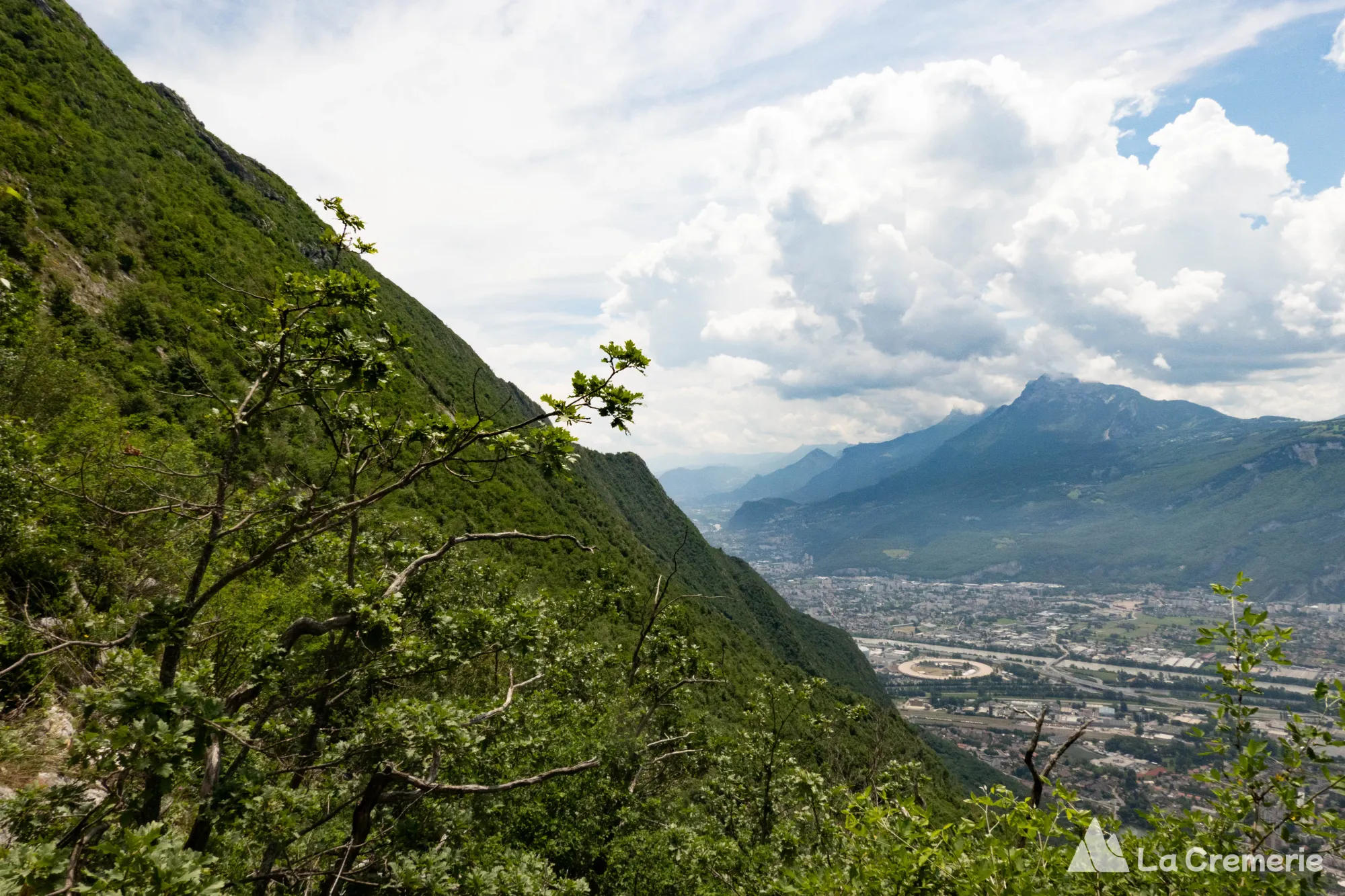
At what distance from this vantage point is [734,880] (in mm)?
10977

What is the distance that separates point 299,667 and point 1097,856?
8149 mm

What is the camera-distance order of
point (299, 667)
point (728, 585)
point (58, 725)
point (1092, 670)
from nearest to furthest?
point (299, 667), point (58, 725), point (728, 585), point (1092, 670)

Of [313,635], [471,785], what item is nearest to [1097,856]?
[471,785]

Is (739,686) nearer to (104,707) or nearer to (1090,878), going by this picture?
(1090,878)

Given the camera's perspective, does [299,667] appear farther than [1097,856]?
Yes

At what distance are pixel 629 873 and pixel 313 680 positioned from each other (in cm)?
741

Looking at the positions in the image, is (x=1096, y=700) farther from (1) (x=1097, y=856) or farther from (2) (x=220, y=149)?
(2) (x=220, y=149)

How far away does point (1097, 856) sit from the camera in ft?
18.0

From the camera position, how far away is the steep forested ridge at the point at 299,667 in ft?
15.7

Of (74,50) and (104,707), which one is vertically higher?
(74,50)

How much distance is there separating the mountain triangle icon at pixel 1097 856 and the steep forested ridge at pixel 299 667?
7.10ft

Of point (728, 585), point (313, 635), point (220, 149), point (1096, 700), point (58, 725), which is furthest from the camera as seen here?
point (1096, 700)

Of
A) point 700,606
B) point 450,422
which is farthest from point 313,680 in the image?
point 700,606

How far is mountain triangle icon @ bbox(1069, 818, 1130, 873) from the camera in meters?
5.34
